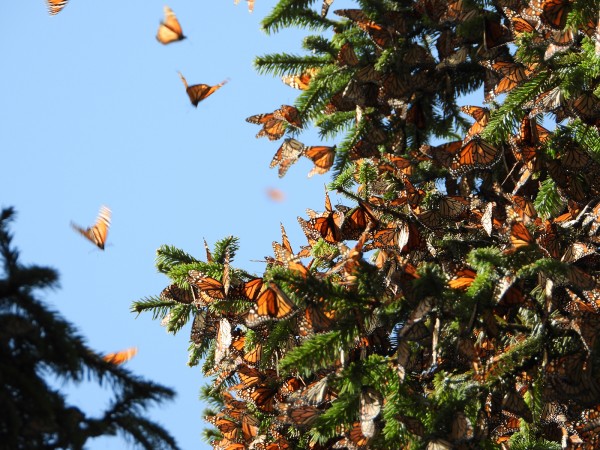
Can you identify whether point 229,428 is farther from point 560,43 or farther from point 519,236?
point 560,43

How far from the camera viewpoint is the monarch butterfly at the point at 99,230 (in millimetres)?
3424

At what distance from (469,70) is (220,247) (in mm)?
1551

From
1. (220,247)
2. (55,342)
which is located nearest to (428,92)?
(220,247)

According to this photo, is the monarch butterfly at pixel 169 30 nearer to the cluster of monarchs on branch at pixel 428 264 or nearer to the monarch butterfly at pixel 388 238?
the cluster of monarchs on branch at pixel 428 264

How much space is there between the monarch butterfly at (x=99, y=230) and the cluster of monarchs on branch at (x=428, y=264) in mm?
365

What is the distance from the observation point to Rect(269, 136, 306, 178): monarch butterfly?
359 centimetres

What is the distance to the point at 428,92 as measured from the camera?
12.8 ft

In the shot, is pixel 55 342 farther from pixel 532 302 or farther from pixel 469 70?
pixel 469 70

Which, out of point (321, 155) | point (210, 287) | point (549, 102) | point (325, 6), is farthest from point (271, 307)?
point (325, 6)

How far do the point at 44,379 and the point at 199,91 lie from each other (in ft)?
7.14

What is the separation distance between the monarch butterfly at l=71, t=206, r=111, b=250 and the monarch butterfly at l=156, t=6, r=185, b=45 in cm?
92

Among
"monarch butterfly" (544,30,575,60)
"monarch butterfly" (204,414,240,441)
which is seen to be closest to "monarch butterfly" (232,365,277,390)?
"monarch butterfly" (204,414,240,441)

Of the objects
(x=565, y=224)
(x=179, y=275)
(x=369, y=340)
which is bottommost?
(x=369, y=340)

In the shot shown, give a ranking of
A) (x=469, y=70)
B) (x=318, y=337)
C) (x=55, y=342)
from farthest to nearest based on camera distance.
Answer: (x=469, y=70) < (x=318, y=337) < (x=55, y=342)
